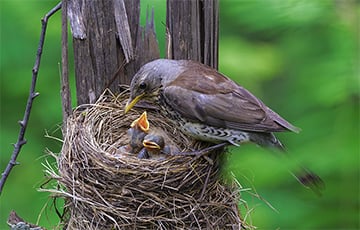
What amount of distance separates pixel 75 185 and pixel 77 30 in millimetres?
890

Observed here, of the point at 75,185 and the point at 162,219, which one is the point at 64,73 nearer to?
the point at 75,185

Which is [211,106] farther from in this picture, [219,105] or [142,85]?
[142,85]

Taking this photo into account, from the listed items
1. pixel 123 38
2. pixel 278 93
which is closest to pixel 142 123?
pixel 123 38

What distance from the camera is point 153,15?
4.56 m

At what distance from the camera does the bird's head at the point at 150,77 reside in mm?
4430

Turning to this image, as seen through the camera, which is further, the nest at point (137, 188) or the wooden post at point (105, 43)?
the wooden post at point (105, 43)

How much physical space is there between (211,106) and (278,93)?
1.77m

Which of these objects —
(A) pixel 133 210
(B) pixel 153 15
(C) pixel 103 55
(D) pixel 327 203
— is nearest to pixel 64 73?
(C) pixel 103 55

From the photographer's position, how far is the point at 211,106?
14.8 ft

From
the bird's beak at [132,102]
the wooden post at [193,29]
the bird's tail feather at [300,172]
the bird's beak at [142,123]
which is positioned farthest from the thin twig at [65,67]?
the bird's tail feather at [300,172]

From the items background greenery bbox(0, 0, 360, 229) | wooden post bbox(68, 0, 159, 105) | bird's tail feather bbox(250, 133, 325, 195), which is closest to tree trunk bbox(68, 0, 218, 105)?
wooden post bbox(68, 0, 159, 105)

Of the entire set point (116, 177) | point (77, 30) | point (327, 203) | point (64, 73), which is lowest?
point (327, 203)

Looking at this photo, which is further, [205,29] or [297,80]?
[297,80]

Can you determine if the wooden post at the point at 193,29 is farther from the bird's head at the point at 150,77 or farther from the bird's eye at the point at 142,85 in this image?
the bird's eye at the point at 142,85
